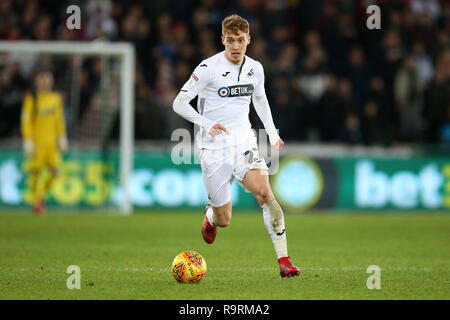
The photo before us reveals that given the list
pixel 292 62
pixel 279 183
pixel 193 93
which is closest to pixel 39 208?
pixel 279 183

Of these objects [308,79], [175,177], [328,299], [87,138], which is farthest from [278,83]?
[328,299]

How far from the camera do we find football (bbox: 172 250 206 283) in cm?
739

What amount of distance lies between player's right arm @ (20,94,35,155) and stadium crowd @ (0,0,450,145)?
113cm

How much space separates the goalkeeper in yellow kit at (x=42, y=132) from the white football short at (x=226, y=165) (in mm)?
7770

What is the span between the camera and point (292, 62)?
1820 centimetres

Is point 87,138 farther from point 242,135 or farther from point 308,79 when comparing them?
point 242,135

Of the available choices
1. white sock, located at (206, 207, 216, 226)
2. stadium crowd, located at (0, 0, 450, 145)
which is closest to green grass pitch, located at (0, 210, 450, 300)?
white sock, located at (206, 207, 216, 226)

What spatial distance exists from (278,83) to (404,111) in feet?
9.74

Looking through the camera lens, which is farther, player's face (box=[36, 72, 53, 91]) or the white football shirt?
player's face (box=[36, 72, 53, 91])

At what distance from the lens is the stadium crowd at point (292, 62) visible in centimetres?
1725

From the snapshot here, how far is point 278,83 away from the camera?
17266 millimetres

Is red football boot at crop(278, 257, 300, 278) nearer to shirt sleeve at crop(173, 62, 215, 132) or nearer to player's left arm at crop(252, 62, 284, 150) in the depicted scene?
player's left arm at crop(252, 62, 284, 150)

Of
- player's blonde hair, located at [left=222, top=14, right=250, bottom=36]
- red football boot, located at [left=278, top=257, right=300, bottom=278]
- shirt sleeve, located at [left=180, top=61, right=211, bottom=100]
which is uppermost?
player's blonde hair, located at [left=222, top=14, right=250, bottom=36]

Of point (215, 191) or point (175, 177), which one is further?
point (175, 177)
